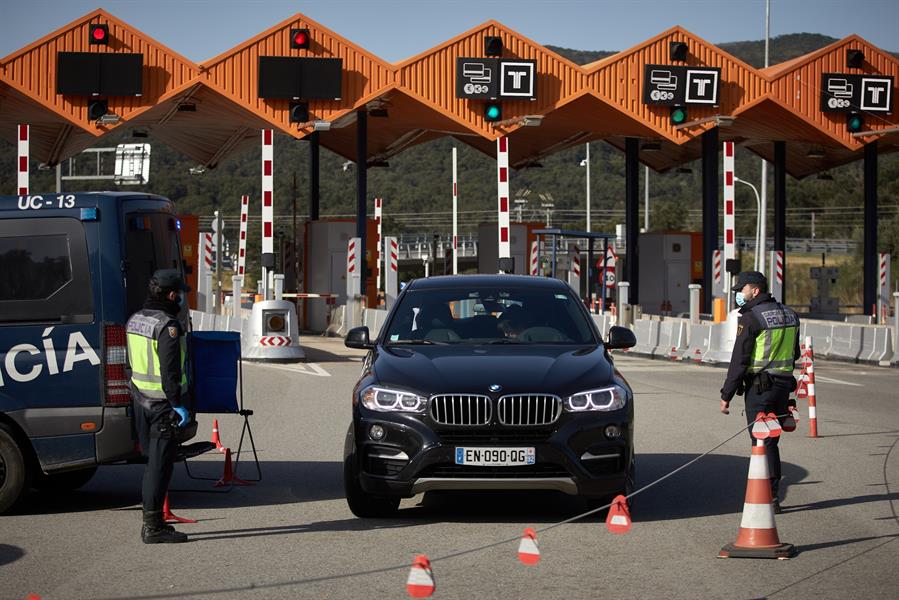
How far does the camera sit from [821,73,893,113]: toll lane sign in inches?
1448

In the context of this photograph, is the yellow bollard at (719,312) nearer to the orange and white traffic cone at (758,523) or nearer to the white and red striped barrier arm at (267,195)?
the white and red striped barrier arm at (267,195)

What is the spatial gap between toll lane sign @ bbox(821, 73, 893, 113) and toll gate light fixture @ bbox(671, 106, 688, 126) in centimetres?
393

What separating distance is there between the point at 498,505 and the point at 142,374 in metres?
2.83

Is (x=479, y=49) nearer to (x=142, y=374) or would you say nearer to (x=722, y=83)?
(x=722, y=83)

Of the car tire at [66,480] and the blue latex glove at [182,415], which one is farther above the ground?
the blue latex glove at [182,415]

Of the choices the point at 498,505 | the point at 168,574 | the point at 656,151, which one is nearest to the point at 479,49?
the point at 656,151

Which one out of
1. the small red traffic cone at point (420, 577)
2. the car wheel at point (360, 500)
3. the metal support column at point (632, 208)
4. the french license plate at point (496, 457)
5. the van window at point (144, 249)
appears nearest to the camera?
the small red traffic cone at point (420, 577)

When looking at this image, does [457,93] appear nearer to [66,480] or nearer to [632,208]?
[632,208]

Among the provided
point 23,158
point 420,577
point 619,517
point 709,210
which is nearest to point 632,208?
point 709,210

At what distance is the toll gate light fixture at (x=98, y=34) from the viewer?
3169 centimetres

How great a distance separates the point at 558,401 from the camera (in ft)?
29.5

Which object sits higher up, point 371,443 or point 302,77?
point 302,77

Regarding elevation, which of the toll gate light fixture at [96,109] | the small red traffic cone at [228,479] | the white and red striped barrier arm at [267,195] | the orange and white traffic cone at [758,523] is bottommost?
the small red traffic cone at [228,479]

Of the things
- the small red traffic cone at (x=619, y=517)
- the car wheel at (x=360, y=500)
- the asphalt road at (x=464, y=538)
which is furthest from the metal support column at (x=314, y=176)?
the small red traffic cone at (x=619, y=517)
